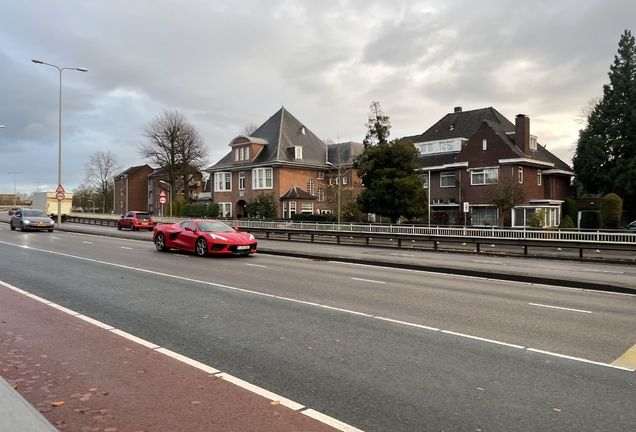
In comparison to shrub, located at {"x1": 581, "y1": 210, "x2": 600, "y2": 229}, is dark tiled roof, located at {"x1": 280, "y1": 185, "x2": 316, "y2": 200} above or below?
above

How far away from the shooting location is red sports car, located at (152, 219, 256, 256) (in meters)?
17.1

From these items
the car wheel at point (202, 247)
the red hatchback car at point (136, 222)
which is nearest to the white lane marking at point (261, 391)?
the car wheel at point (202, 247)

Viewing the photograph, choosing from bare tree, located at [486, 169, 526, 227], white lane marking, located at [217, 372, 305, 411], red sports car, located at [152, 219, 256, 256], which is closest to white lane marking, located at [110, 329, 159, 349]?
white lane marking, located at [217, 372, 305, 411]

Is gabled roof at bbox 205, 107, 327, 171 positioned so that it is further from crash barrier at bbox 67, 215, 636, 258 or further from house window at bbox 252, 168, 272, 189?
crash barrier at bbox 67, 215, 636, 258

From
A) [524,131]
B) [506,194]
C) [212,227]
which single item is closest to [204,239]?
[212,227]

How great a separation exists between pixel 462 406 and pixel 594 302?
22.8 feet

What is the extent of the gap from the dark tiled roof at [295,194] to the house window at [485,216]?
18710mm

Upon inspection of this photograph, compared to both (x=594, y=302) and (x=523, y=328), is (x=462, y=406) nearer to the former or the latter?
(x=523, y=328)

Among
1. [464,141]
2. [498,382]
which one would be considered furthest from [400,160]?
[498,382]

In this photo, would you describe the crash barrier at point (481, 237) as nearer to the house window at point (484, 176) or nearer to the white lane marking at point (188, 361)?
the house window at point (484, 176)

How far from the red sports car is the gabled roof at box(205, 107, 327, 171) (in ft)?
111

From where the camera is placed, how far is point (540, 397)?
4.50m

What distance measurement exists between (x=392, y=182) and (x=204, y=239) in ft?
67.8

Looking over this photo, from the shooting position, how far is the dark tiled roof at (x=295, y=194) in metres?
52.7
